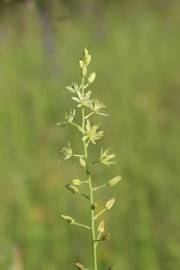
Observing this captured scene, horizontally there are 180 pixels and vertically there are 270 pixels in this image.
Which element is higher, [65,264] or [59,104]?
[59,104]

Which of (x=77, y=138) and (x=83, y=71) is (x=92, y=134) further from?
(x=77, y=138)

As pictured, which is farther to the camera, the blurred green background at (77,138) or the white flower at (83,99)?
the blurred green background at (77,138)

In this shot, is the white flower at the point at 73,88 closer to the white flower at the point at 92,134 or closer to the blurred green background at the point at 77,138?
the white flower at the point at 92,134

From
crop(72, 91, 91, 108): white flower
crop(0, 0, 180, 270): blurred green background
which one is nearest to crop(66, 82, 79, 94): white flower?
crop(72, 91, 91, 108): white flower

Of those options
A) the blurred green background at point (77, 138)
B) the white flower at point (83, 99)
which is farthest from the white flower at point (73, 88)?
the blurred green background at point (77, 138)

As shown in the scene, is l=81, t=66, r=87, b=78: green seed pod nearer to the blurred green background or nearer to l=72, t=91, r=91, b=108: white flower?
l=72, t=91, r=91, b=108: white flower

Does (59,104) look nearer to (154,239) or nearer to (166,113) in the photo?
(166,113)

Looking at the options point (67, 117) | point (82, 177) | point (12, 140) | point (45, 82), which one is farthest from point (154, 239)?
point (45, 82)

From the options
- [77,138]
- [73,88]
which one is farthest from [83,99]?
[77,138]
